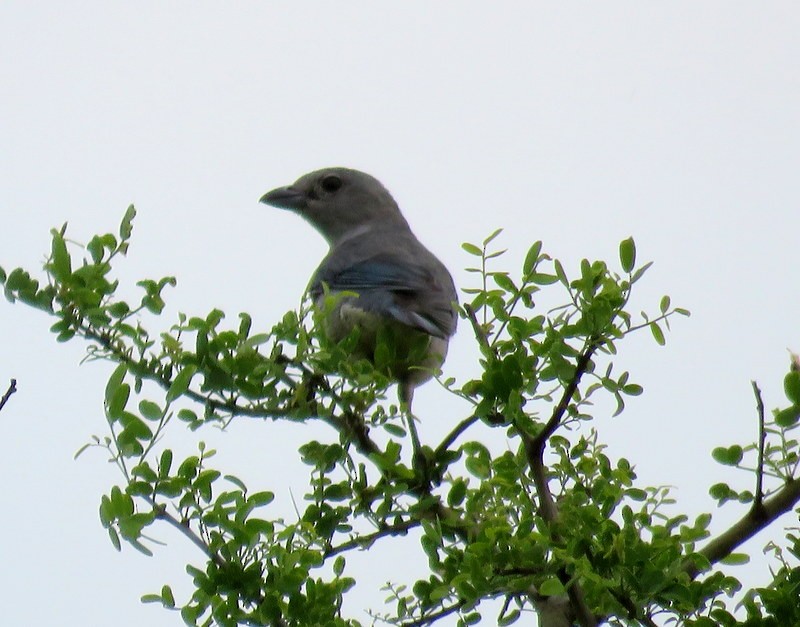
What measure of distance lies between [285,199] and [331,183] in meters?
0.34

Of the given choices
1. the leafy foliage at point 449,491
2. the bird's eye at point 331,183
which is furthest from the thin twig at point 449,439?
the bird's eye at point 331,183

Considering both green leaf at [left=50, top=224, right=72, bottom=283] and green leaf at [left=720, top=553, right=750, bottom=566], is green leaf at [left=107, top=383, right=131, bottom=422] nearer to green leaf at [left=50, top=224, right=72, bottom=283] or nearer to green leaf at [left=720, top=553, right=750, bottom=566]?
green leaf at [left=50, top=224, right=72, bottom=283]

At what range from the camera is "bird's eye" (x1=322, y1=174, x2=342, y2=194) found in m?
7.35

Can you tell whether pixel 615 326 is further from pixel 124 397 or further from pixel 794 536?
pixel 124 397

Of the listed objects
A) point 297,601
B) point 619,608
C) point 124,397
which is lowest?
point 619,608

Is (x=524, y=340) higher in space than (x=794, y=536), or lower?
higher

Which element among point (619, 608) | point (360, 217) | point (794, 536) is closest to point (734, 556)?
point (794, 536)

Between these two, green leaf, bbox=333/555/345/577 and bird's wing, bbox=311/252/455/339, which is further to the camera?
bird's wing, bbox=311/252/455/339

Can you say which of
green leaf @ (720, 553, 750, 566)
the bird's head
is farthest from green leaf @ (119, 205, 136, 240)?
the bird's head

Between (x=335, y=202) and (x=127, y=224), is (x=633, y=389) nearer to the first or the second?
→ (x=127, y=224)

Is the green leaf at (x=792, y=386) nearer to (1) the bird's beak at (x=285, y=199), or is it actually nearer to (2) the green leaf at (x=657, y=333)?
(2) the green leaf at (x=657, y=333)

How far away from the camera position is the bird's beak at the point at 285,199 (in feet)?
23.5

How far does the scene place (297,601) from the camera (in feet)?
9.17

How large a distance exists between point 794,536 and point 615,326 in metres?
0.70
